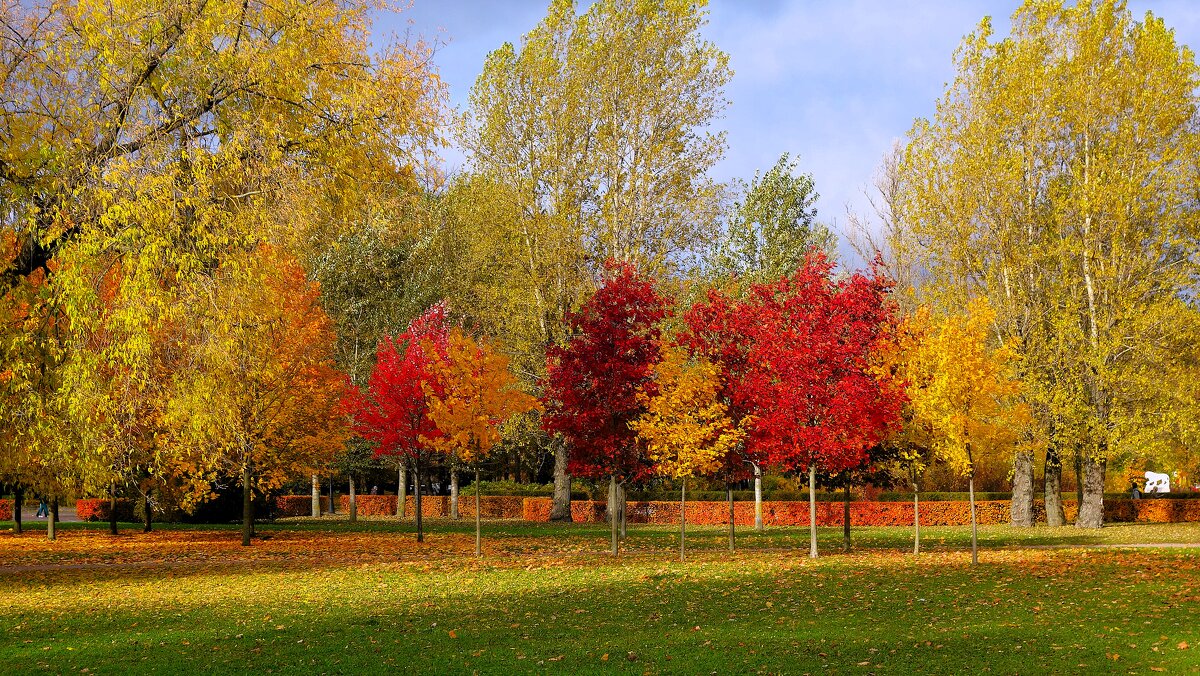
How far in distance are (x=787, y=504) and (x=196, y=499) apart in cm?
2039

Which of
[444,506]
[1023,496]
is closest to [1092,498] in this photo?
[1023,496]

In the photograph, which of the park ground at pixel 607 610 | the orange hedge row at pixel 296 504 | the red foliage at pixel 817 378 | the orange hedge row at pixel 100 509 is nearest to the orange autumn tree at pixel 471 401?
the park ground at pixel 607 610

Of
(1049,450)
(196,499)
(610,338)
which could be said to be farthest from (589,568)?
(1049,450)

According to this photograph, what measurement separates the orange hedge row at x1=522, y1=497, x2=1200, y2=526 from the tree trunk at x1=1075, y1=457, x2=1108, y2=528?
15.1ft

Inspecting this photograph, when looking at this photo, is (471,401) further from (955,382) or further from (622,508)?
(955,382)

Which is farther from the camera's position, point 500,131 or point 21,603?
point 500,131

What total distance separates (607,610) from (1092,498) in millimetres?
24180

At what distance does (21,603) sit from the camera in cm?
1453

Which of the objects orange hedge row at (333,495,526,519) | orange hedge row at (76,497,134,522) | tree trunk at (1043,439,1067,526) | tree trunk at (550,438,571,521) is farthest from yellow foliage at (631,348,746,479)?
orange hedge row at (76,497,134,522)

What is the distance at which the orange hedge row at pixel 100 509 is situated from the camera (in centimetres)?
3803

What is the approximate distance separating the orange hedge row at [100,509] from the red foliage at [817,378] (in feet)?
85.0

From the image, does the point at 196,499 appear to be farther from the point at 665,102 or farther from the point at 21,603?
the point at 665,102

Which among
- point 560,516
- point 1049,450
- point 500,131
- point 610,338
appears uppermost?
point 500,131

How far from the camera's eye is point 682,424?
1972 centimetres
